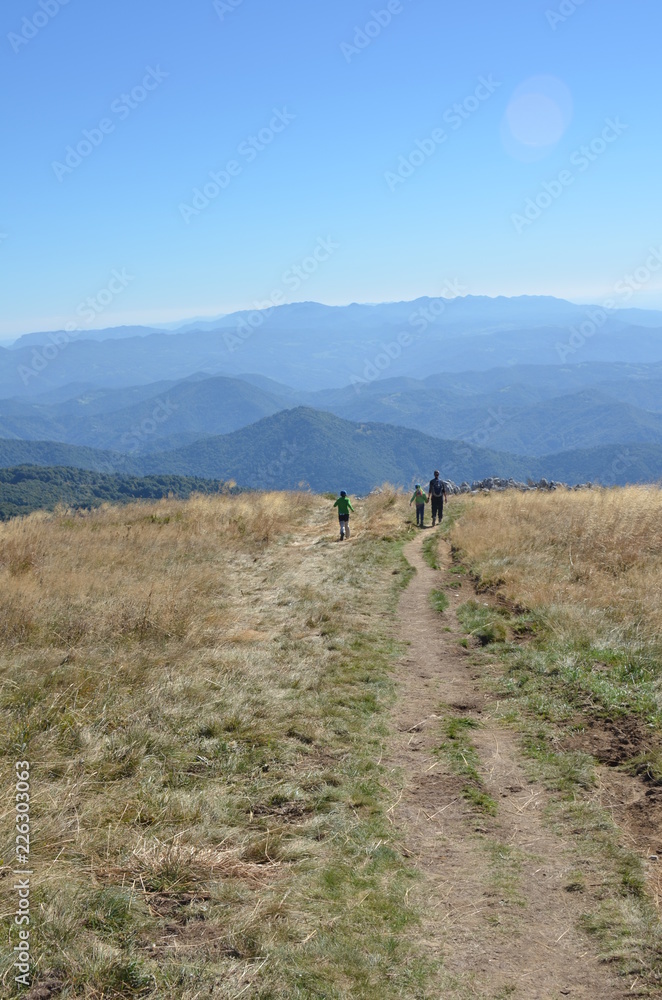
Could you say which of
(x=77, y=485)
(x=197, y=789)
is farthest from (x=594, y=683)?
(x=77, y=485)

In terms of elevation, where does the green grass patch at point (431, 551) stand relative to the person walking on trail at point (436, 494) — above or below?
below

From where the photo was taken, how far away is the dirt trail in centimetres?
346

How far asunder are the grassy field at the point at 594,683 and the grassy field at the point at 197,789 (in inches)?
58.5

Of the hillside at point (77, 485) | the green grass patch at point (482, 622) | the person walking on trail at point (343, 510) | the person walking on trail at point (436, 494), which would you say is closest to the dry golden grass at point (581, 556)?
the green grass patch at point (482, 622)

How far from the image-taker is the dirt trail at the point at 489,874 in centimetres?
346

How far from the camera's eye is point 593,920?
388 centimetres

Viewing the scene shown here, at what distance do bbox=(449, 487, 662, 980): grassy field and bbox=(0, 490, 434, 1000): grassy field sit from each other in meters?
1.49

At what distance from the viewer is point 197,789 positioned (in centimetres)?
511

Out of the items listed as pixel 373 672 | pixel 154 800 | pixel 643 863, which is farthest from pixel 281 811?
pixel 373 672

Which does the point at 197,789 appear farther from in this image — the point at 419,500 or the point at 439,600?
the point at 419,500

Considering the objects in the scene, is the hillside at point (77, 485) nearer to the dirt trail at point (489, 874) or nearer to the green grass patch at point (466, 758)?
the green grass patch at point (466, 758)

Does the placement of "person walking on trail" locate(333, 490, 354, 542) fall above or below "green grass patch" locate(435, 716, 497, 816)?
above

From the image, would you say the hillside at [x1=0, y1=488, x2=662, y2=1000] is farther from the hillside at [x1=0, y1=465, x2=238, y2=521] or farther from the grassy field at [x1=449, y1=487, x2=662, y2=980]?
the hillside at [x1=0, y1=465, x2=238, y2=521]

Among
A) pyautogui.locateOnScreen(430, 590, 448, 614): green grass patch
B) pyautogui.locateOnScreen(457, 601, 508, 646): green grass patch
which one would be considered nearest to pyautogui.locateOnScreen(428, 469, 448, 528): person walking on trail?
pyautogui.locateOnScreen(430, 590, 448, 614): green grass patch
